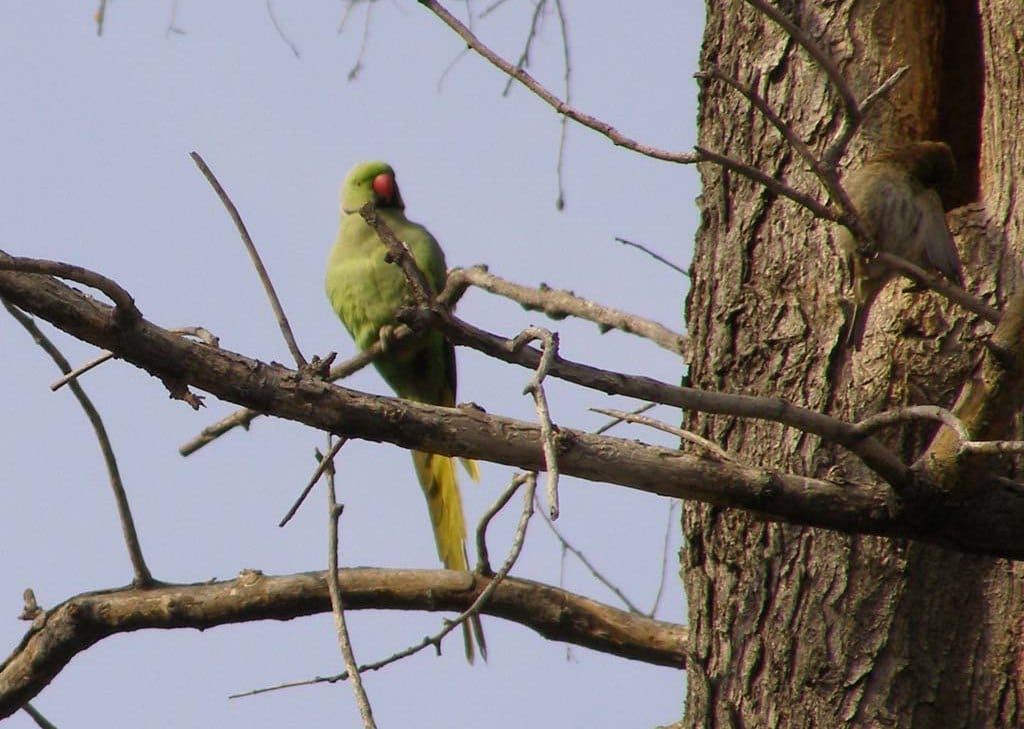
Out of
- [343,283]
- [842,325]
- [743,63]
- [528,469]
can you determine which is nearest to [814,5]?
[743,63]

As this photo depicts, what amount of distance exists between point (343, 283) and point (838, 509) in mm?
3178

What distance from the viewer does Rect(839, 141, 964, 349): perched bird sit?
2.69 metres

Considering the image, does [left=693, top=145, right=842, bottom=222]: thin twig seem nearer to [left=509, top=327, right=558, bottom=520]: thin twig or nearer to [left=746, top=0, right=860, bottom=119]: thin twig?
[left=746, top=0, right=860, bottom=119]: thin twig

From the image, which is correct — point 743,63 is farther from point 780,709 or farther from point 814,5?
point 780,709

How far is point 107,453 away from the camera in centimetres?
288

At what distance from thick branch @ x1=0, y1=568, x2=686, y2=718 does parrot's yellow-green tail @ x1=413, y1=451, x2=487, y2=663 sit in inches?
55.6

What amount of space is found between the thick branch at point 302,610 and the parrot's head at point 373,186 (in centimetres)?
254

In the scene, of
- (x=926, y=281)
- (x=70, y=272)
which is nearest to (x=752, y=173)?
(x=926, y=281)

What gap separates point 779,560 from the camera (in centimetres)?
266

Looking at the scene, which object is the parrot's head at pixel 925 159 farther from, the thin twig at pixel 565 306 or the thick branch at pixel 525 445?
the thick branch at pixel 525 445

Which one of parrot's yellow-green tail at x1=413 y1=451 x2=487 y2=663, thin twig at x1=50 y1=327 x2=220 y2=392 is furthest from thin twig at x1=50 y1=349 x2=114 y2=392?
parrot's yellow-green tail at x1=413 y1=451 x2=487 y2=663

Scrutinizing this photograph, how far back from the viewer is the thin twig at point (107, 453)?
2566mm

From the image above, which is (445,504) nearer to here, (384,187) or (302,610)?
(384,187)

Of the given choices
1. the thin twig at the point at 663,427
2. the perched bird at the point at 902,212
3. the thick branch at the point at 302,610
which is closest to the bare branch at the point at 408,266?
the thin twig at the point at 663,427
